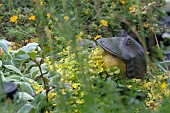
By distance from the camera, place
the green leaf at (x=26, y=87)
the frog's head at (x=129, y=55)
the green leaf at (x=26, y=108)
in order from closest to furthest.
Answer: the green leaf at (x=26, y=108) < the green leaf at (x=26, y=87) < the frog's head at (x=129, y=55)

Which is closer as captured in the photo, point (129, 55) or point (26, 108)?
point (26, 108)

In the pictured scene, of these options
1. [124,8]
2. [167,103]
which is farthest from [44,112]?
[124,8]

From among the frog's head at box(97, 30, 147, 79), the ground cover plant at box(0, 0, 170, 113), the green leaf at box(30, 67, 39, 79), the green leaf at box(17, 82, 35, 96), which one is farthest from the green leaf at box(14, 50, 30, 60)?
the frog's head at box(97, 30, 147, 79)

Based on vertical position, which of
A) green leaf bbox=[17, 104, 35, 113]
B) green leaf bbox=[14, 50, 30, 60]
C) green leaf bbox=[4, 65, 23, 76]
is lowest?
green leaf bbox=[17, 104, 35, 113]

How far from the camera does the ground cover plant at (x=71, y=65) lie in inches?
68.7

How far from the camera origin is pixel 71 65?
316 cm

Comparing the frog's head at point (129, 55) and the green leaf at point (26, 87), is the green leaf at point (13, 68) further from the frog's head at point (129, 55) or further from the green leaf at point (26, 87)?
the frog's head at point (129, 55)

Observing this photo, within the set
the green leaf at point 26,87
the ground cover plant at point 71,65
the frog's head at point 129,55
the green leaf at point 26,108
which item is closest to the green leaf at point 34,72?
the ground cover plant at point 71,65

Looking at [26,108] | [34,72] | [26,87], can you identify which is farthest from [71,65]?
[26,108]

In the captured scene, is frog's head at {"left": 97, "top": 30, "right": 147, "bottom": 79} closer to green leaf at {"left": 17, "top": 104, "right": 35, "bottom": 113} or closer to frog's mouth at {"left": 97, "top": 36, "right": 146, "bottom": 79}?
frog's mouth at {"left": 97, "top": 36, "right": 146, "bottom": 79}

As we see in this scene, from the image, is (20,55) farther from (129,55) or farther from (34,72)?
(129,55)

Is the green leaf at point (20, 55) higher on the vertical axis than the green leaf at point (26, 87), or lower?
higher

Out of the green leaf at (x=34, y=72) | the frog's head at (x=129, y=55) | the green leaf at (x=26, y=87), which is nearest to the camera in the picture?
the green leaf at (x=26, y=87)

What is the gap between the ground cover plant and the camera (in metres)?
1.75
